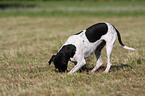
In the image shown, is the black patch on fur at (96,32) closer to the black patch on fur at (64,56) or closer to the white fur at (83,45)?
the white fur at (83,45)

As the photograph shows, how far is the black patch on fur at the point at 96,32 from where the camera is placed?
17.4ft

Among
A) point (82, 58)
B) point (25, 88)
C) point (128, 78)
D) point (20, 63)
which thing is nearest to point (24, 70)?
point (20, 63)

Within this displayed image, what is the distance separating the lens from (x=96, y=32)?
17.5 ft

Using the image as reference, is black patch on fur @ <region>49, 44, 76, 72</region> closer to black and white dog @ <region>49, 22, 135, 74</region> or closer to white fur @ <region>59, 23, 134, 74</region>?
black and white dog @ <region>49, 22, 135, 74</region>

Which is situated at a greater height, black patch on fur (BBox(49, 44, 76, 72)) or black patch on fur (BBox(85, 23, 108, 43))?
black patch on fur (BBox(85, 23, 108, 43))

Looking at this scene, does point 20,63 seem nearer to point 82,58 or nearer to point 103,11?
point 82,58

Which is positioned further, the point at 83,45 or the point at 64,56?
the point at 83,45

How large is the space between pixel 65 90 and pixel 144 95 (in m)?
1.57

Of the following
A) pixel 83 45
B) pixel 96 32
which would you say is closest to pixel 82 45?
pixel 83 45

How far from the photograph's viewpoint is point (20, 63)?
6801 mm

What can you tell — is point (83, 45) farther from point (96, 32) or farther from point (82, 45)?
point (96, 32)

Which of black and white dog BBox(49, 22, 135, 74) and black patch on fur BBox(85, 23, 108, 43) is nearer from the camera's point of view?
black and white dog BBox(49, 22, 135, 74)

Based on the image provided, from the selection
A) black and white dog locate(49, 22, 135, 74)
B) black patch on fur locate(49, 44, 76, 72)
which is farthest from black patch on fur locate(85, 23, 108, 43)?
black patch on fur locate(49, 44, 76, 72)

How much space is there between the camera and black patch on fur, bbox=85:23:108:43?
529 centimetres
